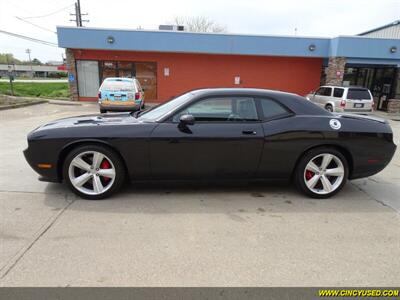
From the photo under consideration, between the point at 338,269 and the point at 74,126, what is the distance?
133 inches

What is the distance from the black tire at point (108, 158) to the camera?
12.4 feet

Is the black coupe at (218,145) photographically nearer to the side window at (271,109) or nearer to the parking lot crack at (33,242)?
the side window at (271,109)

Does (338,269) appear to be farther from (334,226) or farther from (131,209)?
(131,209)

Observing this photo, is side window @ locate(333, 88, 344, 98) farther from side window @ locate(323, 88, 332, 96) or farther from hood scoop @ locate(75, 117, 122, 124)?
hood scoop @ locate(75, 117, 122, 124)

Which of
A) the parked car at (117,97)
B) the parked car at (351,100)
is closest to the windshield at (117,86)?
the parked car at (117,97)

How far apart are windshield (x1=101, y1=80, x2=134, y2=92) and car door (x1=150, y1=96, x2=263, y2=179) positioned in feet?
27.5

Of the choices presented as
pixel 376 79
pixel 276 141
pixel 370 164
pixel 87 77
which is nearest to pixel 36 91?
pixel 87 77

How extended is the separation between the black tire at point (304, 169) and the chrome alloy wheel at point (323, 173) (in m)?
0.03

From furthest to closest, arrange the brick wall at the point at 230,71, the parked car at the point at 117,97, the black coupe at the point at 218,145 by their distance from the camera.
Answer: the brick wall at the point at 230,71 < the parked car at the point at 117,97 < the black coupe at the point at 218,145

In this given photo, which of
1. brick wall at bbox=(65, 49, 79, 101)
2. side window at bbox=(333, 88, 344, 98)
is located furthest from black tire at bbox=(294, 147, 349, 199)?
brick wall at bbox=(65, 49, 79, 101)

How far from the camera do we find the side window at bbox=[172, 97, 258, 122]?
3977mm

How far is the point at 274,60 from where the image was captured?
60.2ft

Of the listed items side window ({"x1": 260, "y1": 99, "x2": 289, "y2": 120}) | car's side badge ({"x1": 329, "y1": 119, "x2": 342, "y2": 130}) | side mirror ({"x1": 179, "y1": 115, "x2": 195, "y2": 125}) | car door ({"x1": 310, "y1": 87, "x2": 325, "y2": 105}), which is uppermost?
side window ({"x1": 260, "y1": 99, "x2": 289, "y2": 120})

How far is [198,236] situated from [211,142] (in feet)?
4.10
